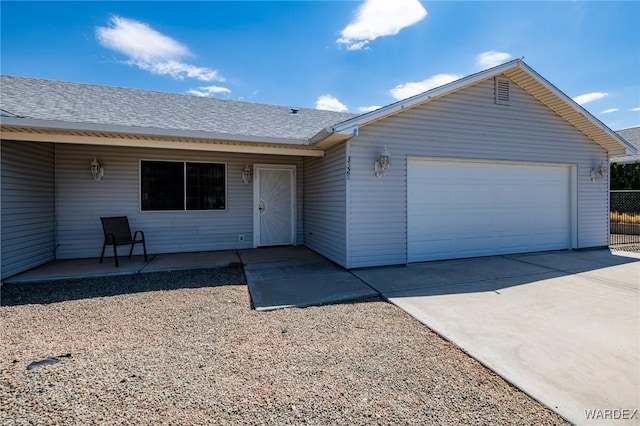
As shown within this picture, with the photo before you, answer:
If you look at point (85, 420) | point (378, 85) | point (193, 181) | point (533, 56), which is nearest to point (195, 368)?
point (85, 420)

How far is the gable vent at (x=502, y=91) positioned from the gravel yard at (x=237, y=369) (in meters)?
5.68

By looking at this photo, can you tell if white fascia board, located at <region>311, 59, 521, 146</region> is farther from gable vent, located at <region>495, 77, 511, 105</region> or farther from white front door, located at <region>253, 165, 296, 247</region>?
white front door, located at <region>253, 165, 296, 247</region>

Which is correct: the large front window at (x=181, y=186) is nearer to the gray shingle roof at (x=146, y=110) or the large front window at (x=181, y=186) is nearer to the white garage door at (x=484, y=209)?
the gray shingle roof at (x=146, y=110)

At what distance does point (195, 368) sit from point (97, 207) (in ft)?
20.1

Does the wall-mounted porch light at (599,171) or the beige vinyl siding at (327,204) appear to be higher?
the wall-mounted porch light at (599,171)

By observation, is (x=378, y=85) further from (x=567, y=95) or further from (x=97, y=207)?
(x=97, y=207)

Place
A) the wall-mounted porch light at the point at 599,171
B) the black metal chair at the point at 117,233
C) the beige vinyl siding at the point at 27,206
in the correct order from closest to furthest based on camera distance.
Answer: the beige vinyl siding at the point at 27,206, the black metal chair at the point at 117,233, the wall-mounted porch light at the point at 599,171

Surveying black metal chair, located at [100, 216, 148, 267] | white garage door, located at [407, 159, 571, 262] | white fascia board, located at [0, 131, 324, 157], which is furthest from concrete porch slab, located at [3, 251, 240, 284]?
white garage door, located at [407, 159, 571, 262]

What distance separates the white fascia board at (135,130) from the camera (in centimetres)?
475

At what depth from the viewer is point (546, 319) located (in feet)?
11.6

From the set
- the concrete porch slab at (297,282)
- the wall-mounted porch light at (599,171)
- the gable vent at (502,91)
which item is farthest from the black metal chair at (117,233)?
the wall-mounted porch light at (599,171)

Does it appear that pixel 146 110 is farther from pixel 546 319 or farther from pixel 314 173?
pixel 546 319

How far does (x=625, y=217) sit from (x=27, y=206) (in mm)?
17044

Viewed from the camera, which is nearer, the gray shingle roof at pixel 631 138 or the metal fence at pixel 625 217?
the metal fence at pixel 625 217
